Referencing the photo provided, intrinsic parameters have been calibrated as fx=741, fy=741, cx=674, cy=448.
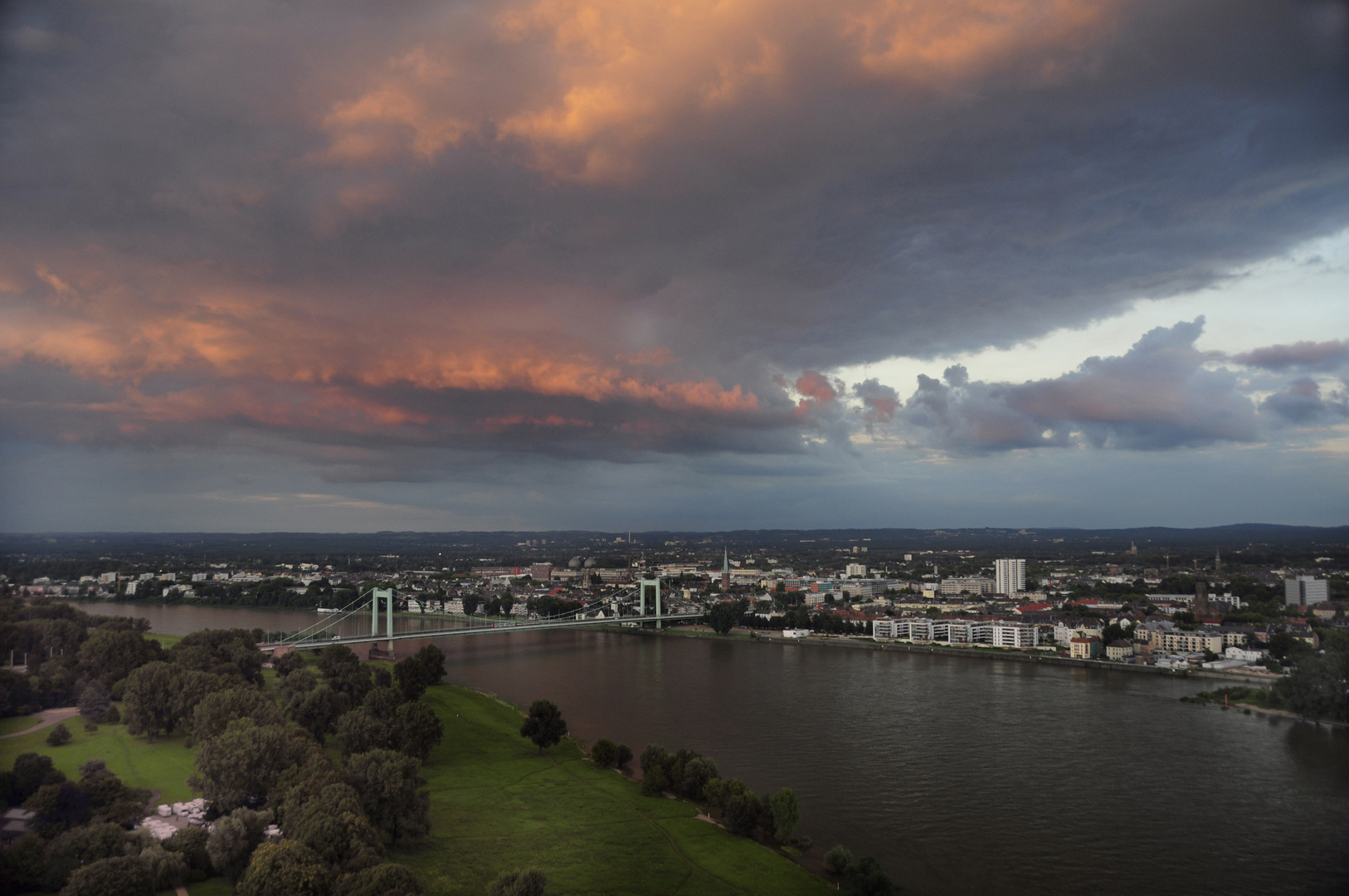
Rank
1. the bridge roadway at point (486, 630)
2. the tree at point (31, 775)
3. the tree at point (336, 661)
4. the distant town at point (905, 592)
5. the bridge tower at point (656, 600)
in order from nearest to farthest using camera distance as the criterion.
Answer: the tree at point (31, 775) → the tree at point (336, 661) → the distant town at point (905, 592) → the bridge roadway at point (486, 630) → the bridge tower at point (656, 600)

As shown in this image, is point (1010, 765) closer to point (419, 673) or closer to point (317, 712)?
point (317, 712)

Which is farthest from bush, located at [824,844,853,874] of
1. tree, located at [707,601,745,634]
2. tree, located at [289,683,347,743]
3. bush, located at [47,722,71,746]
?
tree, located at [707,601,745,634]

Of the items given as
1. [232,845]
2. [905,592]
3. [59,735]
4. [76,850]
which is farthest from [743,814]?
[905,592]

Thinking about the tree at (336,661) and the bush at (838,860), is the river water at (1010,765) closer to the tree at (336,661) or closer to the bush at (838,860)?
the bush at (838,860)

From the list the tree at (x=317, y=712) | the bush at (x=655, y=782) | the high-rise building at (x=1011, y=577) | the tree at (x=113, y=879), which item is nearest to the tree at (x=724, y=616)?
the high-rise building at (x=1011, y=577)

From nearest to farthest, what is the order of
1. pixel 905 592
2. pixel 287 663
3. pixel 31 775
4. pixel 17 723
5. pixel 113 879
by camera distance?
pixel 113 879 < pixel 31 775 < pixel 17 723 < pixel 287 663 < pixel 905 592

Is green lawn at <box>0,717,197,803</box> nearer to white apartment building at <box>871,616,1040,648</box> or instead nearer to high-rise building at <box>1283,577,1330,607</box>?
high-rise building at <box>1283,577,1330,607</box>
